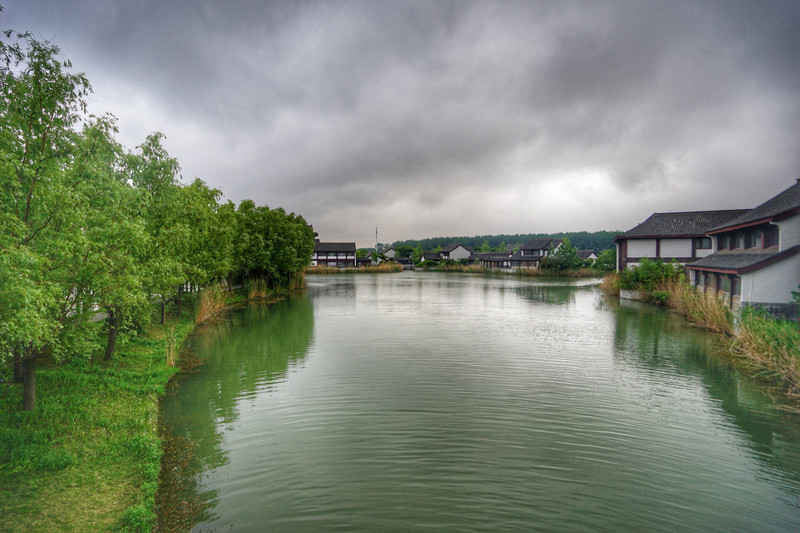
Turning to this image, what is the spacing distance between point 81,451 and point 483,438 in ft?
25.9

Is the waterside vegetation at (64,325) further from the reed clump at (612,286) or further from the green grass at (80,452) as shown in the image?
the reed clump at (612,286)

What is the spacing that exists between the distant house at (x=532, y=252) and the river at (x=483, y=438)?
89826 mm

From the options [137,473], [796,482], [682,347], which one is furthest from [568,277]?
[137,473]

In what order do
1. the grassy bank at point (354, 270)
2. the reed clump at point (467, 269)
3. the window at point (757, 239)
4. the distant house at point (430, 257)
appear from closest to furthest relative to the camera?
the window at point (757, 239), the grassy bank at point (354, 270), the reed clump at point (467, 269), the distant house at point (430, 257)

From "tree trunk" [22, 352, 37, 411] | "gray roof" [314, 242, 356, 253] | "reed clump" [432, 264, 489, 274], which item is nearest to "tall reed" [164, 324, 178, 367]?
"tree trunk" [22, 352, 37, 411]

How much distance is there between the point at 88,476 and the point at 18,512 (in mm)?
1146

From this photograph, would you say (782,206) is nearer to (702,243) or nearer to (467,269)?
(702,243)

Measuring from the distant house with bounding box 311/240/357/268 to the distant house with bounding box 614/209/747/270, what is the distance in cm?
7619

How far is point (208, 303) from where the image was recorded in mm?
26078

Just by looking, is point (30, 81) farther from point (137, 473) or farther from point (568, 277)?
point (568, 277)

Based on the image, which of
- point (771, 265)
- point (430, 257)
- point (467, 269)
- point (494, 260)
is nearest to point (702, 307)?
point (771, 265)

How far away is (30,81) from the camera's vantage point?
302 inches

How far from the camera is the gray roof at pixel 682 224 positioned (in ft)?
131

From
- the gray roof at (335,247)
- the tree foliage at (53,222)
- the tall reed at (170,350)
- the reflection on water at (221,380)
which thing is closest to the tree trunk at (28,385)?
the tree foliage at (53,222)
